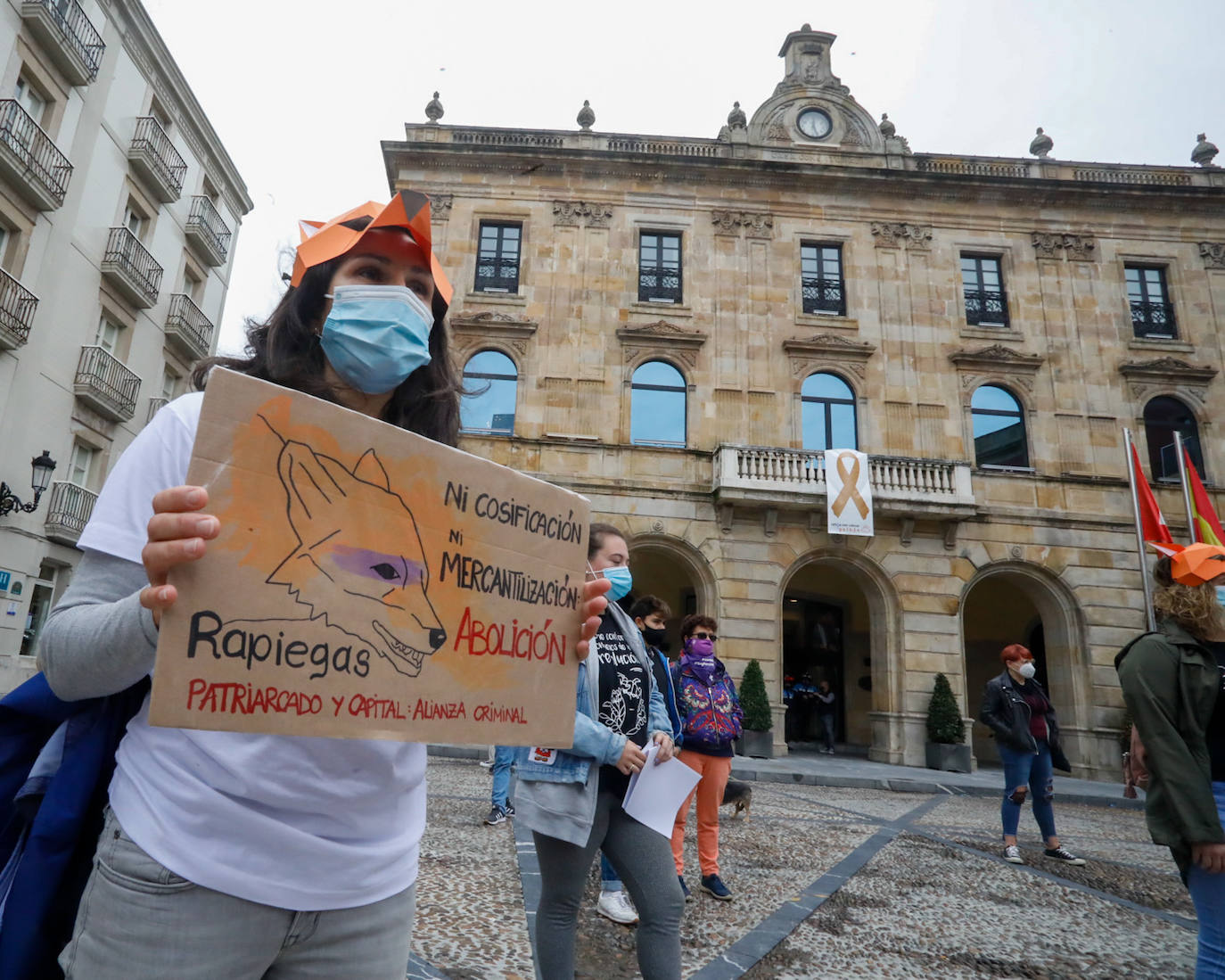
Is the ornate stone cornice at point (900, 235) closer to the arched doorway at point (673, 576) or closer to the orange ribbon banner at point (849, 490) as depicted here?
the orange ribbon banner at point (849, 490)

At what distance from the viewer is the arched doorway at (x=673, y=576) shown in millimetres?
16531

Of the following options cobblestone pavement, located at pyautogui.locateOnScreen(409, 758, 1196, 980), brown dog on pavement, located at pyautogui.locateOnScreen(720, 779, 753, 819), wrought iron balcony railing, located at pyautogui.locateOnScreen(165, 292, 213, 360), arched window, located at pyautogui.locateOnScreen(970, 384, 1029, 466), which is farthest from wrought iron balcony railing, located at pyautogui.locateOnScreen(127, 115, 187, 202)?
arched window, located at pyautogui.locateOnScreen(970, 384, 1029, 466)

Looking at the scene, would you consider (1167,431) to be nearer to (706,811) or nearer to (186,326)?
(706,811)

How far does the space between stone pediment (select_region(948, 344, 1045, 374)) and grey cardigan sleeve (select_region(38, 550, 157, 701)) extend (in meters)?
19.3

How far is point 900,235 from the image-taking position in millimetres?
18844

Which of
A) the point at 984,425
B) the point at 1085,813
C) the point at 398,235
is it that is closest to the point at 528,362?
the point at 984,425

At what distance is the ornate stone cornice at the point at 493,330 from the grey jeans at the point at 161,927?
17.1 meters

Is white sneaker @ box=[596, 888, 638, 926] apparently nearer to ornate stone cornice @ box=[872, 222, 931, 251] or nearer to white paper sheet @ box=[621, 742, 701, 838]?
white paper sheet @ box=[621, 742, 701, 838]

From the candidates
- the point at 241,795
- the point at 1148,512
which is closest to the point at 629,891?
the point at 241,795

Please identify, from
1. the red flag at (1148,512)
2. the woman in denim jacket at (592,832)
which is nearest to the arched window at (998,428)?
the red flag at (1148,512)

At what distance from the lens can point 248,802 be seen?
1140 mm

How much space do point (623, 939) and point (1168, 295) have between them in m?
22.0

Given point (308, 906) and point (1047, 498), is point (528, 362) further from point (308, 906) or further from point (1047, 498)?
point (308, 906)

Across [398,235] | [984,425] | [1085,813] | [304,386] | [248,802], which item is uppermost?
[984,425]
